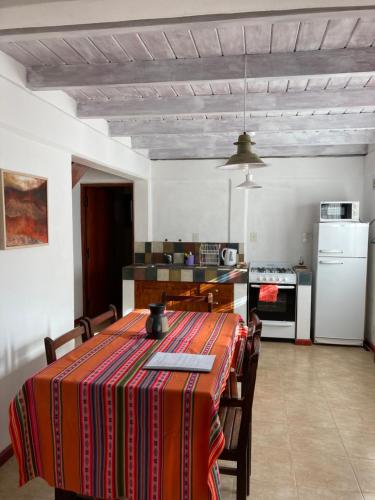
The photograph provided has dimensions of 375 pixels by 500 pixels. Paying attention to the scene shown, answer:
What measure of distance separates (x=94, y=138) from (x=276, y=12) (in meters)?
2.32

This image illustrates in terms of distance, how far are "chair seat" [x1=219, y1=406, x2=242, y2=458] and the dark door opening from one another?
400 centimetres

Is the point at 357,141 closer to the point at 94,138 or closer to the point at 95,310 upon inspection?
the point at 94,138

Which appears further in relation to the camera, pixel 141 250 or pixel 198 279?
pixel 141 250

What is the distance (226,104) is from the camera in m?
2.94

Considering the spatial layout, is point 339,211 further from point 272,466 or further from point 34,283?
point 34,283

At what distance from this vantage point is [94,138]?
141 inches

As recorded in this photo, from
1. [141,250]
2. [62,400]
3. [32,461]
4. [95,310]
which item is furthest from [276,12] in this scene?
[95,310]

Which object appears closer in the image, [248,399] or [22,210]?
[248,399]

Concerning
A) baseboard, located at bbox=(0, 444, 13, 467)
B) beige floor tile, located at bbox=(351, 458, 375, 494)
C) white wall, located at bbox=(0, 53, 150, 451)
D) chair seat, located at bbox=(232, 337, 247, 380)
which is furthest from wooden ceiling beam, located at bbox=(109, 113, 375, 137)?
baseboard, located at bbox=(0, 444, 13, 467)

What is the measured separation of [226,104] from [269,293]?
2520mm

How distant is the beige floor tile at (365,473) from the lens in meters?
2.29

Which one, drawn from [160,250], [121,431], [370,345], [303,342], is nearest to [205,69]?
[121,431]

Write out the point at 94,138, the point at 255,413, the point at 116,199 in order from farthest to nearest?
the point at 116,199 < the point at 94,138 < the point at 255,413

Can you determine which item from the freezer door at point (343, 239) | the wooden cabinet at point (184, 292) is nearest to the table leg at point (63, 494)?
the wooden cabinet at point (184, 292)
